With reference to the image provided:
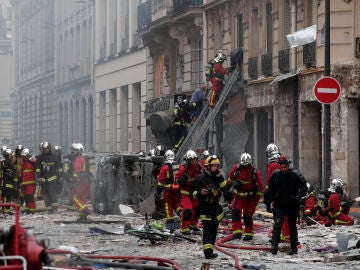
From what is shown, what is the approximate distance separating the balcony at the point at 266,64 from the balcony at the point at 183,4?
5.99m

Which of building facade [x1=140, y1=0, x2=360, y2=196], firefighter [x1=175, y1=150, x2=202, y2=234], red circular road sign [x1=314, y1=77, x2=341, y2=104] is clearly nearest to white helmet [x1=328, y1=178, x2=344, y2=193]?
red circular road sign [x1=314, y1=77, x2=341, y2=104]

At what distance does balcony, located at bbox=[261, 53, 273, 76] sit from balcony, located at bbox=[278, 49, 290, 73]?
73 centimetres

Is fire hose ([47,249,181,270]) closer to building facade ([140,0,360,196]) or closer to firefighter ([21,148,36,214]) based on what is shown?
firefighter ([21,148,36,214])

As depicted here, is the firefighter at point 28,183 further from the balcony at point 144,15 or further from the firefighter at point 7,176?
the balcony at point 144,15

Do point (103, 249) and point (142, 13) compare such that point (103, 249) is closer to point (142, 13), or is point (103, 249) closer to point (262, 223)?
point (262, 223)

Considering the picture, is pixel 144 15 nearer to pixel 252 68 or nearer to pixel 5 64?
pixel 252 68

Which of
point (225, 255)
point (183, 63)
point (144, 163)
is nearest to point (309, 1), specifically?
point (144, 163)

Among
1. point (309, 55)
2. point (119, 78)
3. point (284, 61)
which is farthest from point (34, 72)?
point (309, 55)

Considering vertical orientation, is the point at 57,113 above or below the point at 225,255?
above

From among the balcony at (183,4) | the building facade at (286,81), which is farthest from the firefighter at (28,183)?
the balcony at (183,4)

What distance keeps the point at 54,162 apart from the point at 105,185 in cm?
172

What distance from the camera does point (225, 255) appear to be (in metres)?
14.5

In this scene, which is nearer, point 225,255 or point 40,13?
point 225,255

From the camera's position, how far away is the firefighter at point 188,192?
16.9 metres
